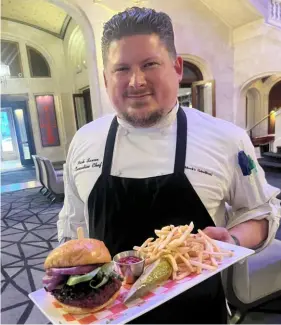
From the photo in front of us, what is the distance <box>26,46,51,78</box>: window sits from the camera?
1173 cm

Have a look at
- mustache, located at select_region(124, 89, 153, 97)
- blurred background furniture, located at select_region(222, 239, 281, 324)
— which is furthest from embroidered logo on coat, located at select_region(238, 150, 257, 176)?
blurred background furniture, located at select_region(222, 239, 281, 324)

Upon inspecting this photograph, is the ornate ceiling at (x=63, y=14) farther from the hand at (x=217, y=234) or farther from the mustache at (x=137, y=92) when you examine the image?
the hand at (x=217, y=234)

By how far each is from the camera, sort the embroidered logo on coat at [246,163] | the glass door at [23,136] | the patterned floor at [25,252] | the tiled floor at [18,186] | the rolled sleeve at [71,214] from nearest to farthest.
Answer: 1. the embroidered logo on coat at [246,163]
2. the rolled sleeve at [71,214]
3. the patterned floor at [25,252]
4. the tiled floor at [18,186]
5. the glass door at [23,136]

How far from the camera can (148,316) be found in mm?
1001

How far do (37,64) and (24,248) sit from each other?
33.3 feet

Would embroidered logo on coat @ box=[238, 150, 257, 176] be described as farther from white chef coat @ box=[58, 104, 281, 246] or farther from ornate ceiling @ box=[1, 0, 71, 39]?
ornate ceiling @ box=[1, 0, 71, 39]

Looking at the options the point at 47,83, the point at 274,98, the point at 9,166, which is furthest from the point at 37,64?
the point at 274,98

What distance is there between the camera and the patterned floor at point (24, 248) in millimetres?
2510

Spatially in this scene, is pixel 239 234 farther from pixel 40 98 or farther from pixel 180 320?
pixel 40 98

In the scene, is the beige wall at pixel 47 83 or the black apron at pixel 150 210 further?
the beige wall at pixel 47 83

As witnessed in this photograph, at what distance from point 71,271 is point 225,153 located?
756 millimetres

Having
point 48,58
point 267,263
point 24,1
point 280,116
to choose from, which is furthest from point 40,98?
point 267,263

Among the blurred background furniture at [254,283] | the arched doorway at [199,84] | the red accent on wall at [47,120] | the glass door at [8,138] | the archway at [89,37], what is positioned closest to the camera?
the blurred background furniture at [254,283]

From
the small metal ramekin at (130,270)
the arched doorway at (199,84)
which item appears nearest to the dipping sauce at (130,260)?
the small metal ramekin at (130,270)
